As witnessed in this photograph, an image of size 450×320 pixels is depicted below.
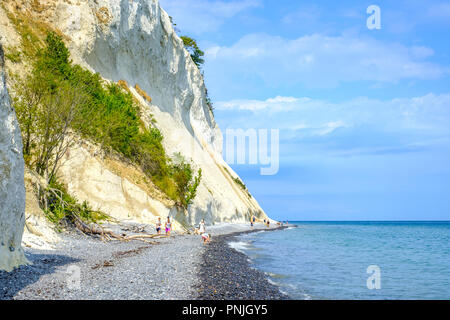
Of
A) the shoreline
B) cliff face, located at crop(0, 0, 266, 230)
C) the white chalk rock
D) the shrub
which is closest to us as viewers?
the shoreline

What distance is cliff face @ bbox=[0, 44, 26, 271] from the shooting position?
326 inches

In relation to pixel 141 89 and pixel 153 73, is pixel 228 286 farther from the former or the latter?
pixel 153 73

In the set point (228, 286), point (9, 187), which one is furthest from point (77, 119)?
point (228, 286)

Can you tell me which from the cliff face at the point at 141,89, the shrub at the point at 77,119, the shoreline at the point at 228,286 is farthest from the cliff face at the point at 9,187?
the cliff face at the point at 141,89

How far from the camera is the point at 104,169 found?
2348 cm

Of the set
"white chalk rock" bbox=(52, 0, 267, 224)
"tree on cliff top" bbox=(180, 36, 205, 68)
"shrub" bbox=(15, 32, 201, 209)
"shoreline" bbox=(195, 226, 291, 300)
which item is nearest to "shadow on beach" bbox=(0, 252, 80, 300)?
"shoreline" bbox=(195, 226, 291, 300)

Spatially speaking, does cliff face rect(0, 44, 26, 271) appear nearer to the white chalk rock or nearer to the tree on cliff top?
the white chalk rock

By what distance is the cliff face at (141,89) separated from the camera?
2302 cm

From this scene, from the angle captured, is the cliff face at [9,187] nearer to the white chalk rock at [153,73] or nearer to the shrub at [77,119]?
the shrub at [77,119]

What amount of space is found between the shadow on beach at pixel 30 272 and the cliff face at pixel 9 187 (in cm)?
31

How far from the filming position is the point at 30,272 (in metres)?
8.54

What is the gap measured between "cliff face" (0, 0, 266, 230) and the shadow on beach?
34.6ft
